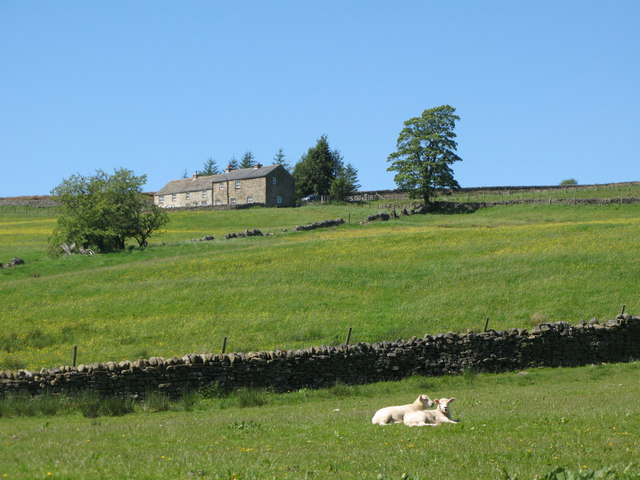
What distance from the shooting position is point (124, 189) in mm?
71062

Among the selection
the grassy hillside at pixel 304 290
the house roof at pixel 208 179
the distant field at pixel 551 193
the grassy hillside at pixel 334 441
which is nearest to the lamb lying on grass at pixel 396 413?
the grassy hillside at pixel 334 441

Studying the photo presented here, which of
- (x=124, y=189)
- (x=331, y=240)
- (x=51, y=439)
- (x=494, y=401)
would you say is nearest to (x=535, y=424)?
(x=494, y=401)

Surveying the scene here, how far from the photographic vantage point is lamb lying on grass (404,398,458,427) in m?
16.6

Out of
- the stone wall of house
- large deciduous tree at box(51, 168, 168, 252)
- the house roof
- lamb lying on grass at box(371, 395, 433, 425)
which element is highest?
the house roof

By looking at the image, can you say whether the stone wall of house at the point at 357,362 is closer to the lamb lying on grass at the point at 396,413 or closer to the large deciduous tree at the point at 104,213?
the lamb lying on grass at the point at 396,413

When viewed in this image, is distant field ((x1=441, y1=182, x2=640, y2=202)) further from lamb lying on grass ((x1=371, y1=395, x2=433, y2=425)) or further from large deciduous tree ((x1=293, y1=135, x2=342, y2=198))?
lamb lying on grass ((x1=371, y1=395, x2=433, y2=425))

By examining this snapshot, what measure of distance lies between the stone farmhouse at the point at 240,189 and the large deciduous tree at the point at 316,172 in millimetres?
19067

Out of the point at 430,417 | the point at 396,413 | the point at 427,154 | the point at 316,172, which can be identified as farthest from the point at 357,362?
the point at 316,172

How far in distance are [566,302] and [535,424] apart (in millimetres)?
23577

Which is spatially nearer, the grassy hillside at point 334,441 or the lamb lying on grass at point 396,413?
the grassy hillside at point 334,441

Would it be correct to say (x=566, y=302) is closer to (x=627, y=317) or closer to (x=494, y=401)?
(x=627, y=317)

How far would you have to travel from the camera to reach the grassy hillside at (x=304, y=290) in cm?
3419

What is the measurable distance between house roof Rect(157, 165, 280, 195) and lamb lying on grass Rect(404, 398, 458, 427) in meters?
110

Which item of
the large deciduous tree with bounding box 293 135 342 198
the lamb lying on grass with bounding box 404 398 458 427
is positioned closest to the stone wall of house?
the lamb lying on grass with bounding box 404 398 458 427
